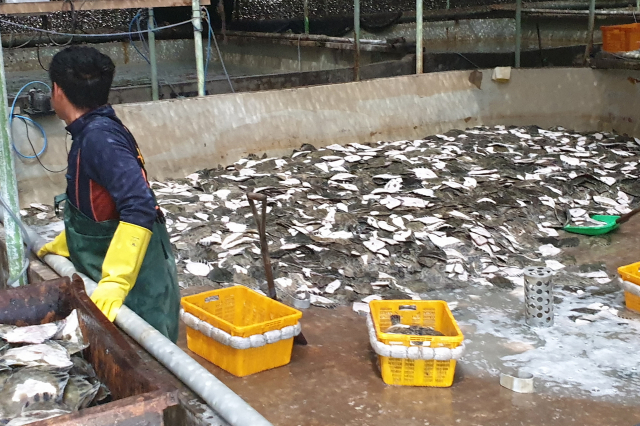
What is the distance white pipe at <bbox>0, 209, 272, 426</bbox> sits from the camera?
82.0 inches

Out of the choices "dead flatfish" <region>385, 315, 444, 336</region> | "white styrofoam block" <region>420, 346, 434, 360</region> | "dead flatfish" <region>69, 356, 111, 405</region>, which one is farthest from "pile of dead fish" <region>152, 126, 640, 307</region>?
"dead flatfish" <region>69, 356, 111, 405</region>

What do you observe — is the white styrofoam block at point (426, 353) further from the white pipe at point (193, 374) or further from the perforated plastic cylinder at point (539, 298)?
the white pipe at point (193, 374)

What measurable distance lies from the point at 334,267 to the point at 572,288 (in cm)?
177

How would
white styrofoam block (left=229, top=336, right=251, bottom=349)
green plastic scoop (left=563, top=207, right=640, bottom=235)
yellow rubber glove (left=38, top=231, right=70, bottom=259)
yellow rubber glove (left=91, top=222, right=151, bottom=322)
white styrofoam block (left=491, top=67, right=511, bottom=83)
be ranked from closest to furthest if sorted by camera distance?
yellow rubber glove (left=91, top=222, right=151, bottom=322) → yellow rubber glove (left=38, top=231, right=70, bottom=259) → white styrofoam block (left=229, top=336, right=251, bottom=349) → green plastic scoop (left=563, top=207, right=640, bottom=235) → white styrofoam block (left=491, top=67, right=511, bottom=83)

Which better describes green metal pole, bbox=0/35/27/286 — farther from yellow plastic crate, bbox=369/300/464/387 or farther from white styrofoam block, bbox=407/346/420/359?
white styrofoam block, bbox=407/346/420/359

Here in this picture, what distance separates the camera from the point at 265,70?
1354cm

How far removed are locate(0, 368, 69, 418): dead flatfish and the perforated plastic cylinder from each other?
3.31 metres

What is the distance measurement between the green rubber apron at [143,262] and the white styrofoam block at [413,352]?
132 centimetres

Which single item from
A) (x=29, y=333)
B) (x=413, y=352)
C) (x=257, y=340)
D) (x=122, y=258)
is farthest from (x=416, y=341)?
(x=29, y=333)

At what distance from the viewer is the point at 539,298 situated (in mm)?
4785

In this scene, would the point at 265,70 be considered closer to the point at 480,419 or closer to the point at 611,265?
the point at 611,265

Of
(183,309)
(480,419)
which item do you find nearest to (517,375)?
(480,419)

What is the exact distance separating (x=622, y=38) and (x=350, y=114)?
3.80 metres

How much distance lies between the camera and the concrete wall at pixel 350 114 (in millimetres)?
7727
